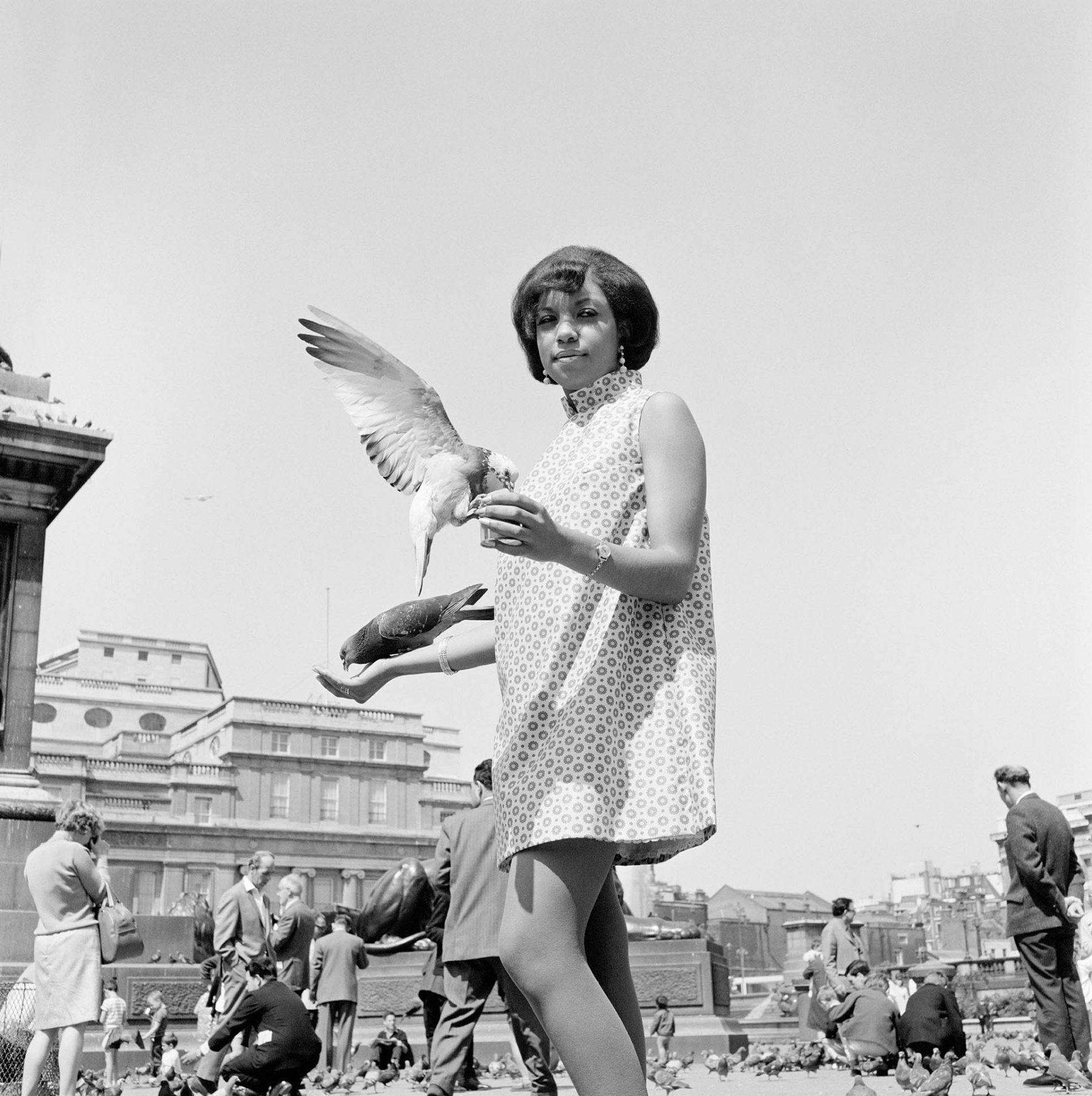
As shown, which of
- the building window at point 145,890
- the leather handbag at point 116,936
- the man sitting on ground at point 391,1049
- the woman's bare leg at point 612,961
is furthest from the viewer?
the building window at point 145,890

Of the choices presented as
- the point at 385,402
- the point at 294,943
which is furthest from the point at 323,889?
the point at 385,402

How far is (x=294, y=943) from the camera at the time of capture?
9570mm

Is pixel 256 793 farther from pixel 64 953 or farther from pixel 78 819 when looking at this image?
pixel 64 953

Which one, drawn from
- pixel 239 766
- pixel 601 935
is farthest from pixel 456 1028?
pixel 239 766

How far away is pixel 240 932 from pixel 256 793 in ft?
189

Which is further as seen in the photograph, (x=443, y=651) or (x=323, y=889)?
(x=323, y=889)

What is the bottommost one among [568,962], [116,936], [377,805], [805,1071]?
Answer: [805,1071]

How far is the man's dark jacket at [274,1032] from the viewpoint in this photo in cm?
668

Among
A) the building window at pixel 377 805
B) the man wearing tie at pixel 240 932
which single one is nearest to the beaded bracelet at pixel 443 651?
the man wearing tie at pixel 240 932

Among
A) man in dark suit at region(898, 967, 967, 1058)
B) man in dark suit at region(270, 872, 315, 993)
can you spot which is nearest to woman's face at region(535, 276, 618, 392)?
man in dark suit at region(898, 967, 967, 1058)

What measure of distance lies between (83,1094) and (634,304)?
5910 millimetres

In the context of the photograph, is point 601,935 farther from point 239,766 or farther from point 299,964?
point 239,766

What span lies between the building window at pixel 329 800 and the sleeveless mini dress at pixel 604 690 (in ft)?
216

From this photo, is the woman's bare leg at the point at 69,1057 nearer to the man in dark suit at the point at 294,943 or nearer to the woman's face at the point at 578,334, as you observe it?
the man in dark suit at the point at 294,943
